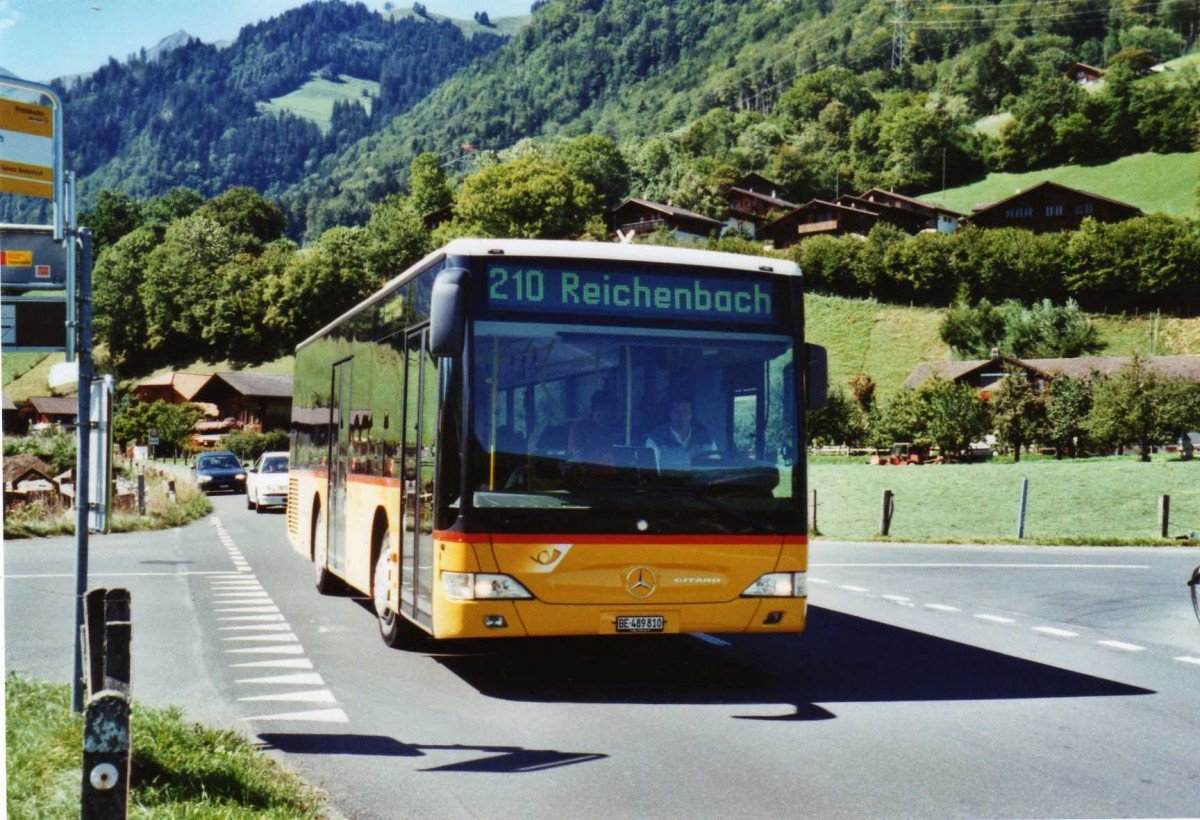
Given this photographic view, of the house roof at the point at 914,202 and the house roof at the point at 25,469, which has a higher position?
the house roof at the point at 914,202

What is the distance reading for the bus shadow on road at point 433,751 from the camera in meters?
6.67

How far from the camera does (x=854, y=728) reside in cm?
768

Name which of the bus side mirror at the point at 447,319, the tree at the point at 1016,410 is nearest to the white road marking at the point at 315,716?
the bus side mirror at the point at 447,319

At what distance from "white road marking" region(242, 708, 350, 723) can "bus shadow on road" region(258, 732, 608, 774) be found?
401mm

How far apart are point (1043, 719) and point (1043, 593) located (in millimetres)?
8457

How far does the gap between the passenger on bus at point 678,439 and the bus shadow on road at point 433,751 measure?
2.41 metres

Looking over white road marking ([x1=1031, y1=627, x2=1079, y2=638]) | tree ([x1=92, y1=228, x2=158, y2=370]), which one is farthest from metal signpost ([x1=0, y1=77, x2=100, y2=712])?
tree ([x1=92, y1=228, x2=158, y2=370])

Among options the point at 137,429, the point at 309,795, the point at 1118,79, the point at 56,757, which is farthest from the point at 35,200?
the point at 1118,79

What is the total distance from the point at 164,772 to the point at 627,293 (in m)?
4.57

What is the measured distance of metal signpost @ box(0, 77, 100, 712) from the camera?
581 cm

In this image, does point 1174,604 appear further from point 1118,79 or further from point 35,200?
point 1118,79

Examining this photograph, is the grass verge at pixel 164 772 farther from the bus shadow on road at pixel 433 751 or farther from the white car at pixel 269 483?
the white car at pixel 269 483

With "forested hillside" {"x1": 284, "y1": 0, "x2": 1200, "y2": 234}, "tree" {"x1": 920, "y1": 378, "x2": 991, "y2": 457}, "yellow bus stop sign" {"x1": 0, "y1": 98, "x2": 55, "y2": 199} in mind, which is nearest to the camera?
"yellow bus stop sign" {"x1": 0, "y1": 98, "x2": 55, "y2": 199}

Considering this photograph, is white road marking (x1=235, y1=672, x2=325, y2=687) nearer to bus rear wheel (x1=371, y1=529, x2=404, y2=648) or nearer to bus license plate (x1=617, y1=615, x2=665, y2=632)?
bus rear wheel (x1=371, y1=529, x2=404, y2=648)
